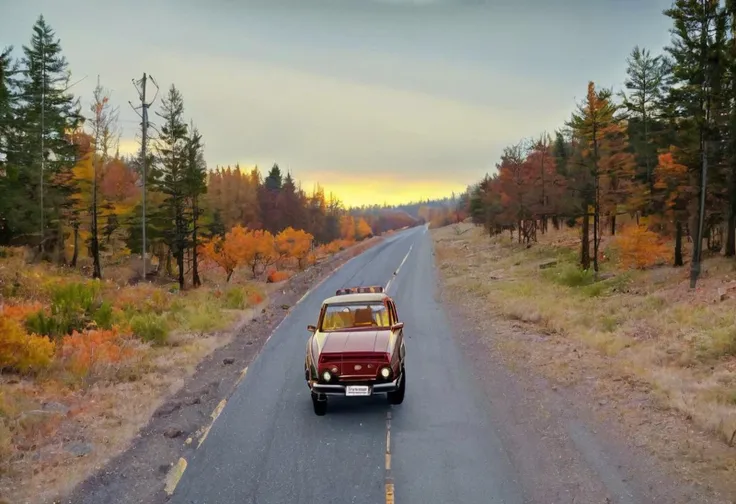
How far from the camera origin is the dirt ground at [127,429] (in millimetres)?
7688

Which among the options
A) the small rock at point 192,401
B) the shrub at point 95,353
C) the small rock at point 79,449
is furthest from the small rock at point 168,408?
the shrub at point 95,353

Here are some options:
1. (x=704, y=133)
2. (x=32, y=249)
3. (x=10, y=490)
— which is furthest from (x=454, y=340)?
(x=32, y=249)

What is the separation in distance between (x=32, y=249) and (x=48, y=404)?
33.0 meters

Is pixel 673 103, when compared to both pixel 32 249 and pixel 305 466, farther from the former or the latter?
pixel 32 249

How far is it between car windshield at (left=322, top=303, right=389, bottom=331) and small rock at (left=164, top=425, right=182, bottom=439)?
3.60m

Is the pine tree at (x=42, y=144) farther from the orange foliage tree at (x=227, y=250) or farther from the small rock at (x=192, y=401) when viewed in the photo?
the small rock at (x=192, y=401)

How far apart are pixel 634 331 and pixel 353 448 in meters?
12.8

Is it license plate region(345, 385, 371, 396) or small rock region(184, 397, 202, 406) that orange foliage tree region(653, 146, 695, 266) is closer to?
license plate region(345, 385, 371, 396)

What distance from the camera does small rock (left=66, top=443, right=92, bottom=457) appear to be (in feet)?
28.9

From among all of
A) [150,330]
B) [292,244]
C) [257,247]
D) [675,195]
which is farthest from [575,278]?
[292,244]

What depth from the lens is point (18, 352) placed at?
1283 centimetres

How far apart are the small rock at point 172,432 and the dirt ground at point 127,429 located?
0.02 meters

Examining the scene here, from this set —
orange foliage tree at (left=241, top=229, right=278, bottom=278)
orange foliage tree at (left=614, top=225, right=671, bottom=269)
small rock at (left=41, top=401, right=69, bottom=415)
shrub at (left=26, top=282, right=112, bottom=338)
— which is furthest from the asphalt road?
orange foliage tree at (left=241, top=229, right=278, bottom=278)

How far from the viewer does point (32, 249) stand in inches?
→ 1508
